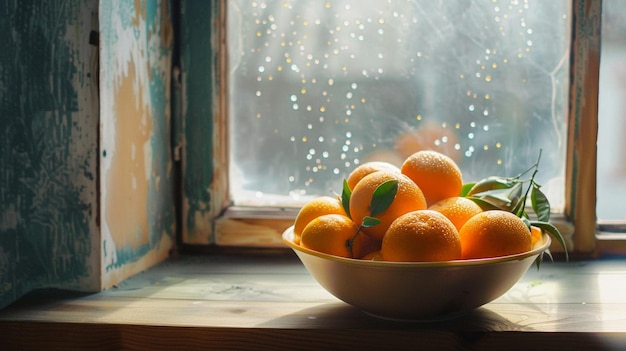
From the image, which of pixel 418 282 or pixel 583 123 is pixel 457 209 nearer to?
pixel 418 282

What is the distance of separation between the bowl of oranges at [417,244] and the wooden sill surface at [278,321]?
4cm

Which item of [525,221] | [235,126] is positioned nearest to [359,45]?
[235,126]

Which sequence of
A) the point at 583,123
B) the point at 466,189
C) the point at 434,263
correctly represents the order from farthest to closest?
the point at 583,123, the point at 466,189, the point at 434,263

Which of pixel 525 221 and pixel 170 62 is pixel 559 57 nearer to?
pixel 525 221

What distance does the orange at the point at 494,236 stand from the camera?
68cm

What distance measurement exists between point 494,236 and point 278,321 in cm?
30

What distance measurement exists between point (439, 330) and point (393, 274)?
116 millimetres

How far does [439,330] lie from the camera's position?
0.71 metres

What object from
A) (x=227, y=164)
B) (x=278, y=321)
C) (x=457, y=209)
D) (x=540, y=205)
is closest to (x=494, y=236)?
(x=457, y=209)

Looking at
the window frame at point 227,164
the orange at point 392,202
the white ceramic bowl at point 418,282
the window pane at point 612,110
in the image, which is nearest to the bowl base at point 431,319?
the white ceramic bowl at point 418,282

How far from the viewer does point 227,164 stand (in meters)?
1.10

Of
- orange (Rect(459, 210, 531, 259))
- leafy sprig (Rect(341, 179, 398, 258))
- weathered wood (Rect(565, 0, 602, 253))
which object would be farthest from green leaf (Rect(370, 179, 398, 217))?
weathered wood (Rect(565, 0, 602, 253))

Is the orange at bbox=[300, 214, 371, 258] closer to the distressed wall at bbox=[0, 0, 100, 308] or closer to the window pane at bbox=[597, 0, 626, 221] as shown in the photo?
the distressed wall at bbox=[0, 0, 100, 308]

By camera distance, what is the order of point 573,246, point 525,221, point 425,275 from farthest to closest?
1. point 573,246
2. point 525,221
3. point 425,275
